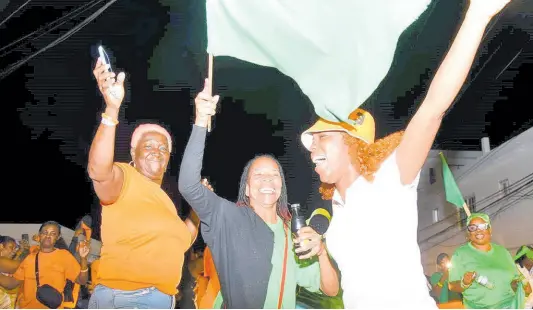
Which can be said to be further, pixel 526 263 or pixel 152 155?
pixel 526 263

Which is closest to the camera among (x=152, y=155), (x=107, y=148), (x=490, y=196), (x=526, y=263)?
(x=107, y=148)

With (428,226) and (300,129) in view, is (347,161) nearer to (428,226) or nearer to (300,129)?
(300,129)

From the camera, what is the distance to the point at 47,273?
284 inches

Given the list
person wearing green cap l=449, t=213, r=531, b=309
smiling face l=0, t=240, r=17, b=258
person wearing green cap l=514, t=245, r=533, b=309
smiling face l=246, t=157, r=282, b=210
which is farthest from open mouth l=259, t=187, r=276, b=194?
smiling face l=0, t=240, r=17, b=258

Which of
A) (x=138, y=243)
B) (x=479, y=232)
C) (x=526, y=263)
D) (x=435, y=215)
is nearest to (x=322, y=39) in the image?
(x=138, y=243)

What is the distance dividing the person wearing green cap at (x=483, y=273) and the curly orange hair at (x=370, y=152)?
4.01 m

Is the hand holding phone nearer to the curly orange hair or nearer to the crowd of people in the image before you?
the crowd of people

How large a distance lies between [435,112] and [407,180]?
0.43 meters

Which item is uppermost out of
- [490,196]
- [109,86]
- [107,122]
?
[490,196]

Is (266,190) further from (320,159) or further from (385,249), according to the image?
(385,249)

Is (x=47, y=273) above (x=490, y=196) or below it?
below

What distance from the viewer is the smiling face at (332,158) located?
3.57 meters

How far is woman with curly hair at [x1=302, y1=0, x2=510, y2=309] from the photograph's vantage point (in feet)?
9.24

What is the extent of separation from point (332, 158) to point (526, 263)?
7902 mm
